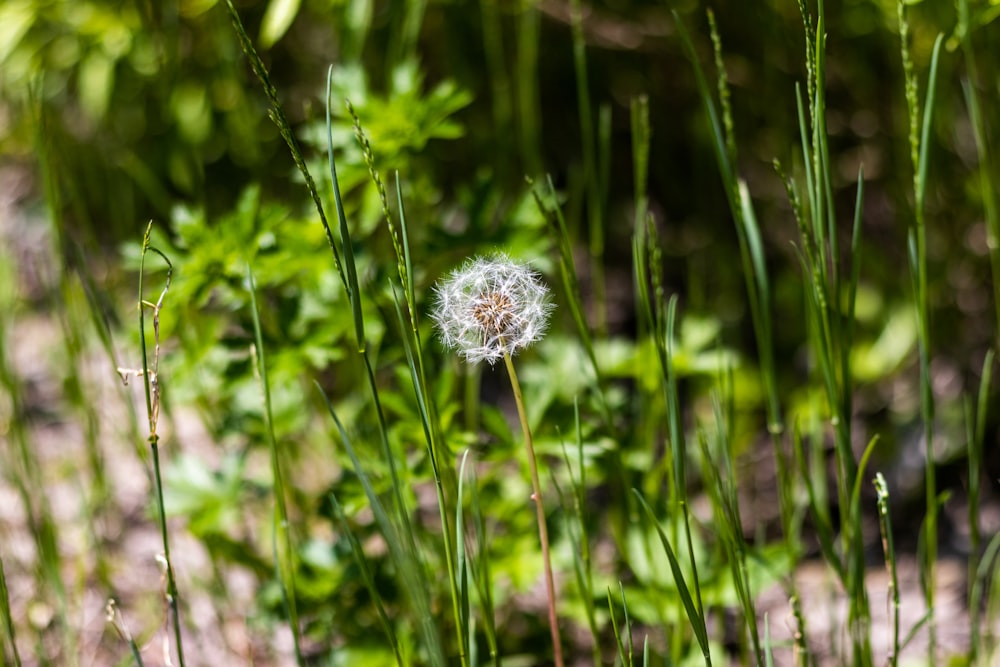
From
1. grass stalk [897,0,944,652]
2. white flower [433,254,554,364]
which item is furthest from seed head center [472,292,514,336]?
grass stalk [897,0,944,652]

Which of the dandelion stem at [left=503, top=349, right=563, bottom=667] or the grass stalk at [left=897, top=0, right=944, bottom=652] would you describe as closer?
the dandelion stem at [left=503, top=349, right=563, bottom=667]

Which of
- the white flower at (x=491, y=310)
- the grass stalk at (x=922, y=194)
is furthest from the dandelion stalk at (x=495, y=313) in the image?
the grass stalk at (x=922, y=194)

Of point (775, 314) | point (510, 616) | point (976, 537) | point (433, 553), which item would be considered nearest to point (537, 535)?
point (433, 553)

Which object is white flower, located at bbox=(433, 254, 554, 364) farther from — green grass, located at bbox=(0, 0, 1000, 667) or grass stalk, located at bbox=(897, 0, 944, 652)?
grass stalk, located at bbox=(897, 0, 944, 652)

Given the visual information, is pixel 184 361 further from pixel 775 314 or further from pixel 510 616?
pixel 775 314

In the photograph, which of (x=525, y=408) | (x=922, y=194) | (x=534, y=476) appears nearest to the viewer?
(x=534, y=476)

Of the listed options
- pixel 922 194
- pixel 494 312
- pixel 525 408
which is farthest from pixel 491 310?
pixel 922 194

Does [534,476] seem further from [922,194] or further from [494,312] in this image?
[922,194]
